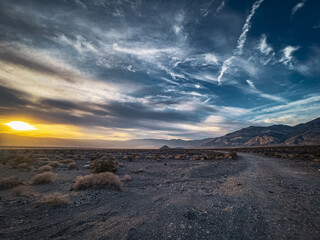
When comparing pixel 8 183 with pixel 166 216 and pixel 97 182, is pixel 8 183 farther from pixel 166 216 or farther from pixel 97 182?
pixel 166 216

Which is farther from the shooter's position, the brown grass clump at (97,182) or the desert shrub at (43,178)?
the desert shrub at (43,178)

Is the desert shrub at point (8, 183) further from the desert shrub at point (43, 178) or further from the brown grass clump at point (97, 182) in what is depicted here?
the brown grass clump at point (97, 182)

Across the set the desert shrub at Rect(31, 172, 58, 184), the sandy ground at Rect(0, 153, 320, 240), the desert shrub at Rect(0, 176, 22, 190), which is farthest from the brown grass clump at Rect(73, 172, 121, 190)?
the desert shrub at Rect(0, 176, 22, 190)

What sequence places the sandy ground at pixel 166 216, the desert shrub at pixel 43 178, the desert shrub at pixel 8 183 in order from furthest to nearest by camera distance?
the desert shrub at pixel 43 178, the desert shrub at pixel 8 183, the sandy ground at pixel 166 216

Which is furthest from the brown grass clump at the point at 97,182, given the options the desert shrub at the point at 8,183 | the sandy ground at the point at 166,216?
the desert shrub at the point at 8,183

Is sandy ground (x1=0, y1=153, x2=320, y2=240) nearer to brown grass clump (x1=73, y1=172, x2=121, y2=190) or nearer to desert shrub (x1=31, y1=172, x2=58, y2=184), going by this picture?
brown grass clump (x1=73, y1=172, x2=121, y2=190)

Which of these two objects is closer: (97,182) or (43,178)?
(97,182)

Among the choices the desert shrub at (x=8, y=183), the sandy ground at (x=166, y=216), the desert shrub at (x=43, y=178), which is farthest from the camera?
the desert shrub at (x=43, y=178)

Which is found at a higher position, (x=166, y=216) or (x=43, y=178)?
(x=43, y=178)

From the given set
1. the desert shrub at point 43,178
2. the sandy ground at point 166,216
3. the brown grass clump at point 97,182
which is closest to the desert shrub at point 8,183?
the sandy ground at point 166,216

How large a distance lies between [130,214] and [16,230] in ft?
10.3

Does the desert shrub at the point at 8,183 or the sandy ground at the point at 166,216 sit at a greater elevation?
the desert shrub at the point at 8,183

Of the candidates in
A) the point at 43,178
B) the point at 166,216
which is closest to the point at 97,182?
the point at 43,178

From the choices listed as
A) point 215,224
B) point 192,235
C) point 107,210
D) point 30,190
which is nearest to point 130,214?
point 107,210
